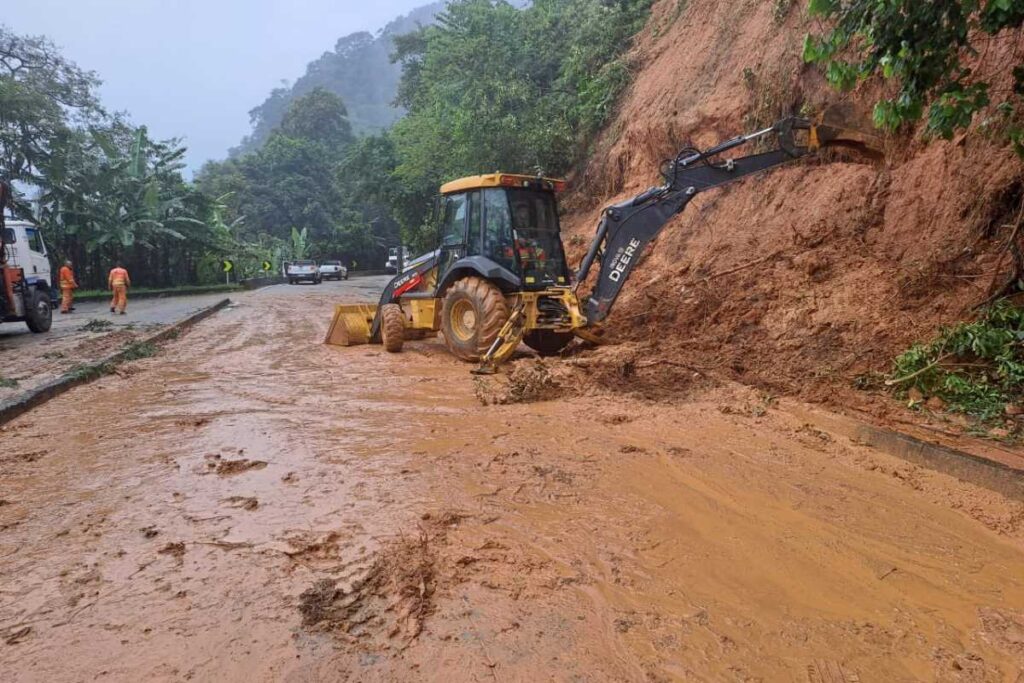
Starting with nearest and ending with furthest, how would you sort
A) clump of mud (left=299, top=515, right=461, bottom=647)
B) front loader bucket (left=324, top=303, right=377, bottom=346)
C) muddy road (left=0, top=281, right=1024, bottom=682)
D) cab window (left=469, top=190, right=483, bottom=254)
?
muddy road (left=0, top=281, right=1024, bottom=682), clump of mud (left=299, top=515, right=461, bottom=647), cab window (left=469, top=190, right=483, bottom=254), front loader bucket (left=324, top=303, right=377, bottom=346)

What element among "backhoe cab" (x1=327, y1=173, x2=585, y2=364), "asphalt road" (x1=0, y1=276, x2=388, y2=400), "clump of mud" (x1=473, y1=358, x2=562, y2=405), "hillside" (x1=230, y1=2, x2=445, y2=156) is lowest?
"asphalt road" (x1=0, y1=276, x2=388, y2=400)

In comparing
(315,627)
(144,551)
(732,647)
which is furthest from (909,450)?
(144,551)

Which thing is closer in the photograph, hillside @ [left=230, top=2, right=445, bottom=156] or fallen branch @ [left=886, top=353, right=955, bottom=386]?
fallen branch @ [left=886, top=353, right=955, bottom=386]

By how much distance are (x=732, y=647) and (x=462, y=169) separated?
1953 cm

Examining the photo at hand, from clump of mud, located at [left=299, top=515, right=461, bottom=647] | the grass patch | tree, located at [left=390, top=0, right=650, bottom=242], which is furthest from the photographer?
tree, located at [left=390, top=0, right=650, bottom=242]

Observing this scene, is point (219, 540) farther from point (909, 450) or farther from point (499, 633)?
point (909, 450)

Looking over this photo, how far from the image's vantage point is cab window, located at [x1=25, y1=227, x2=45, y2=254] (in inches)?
601

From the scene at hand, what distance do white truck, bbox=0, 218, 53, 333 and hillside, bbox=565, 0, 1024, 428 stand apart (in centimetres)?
1104

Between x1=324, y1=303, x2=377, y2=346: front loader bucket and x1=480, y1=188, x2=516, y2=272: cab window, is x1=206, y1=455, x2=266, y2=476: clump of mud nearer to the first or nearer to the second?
x1=480, y1=188, x2=516, y2=272: cab window

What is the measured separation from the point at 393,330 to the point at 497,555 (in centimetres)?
768

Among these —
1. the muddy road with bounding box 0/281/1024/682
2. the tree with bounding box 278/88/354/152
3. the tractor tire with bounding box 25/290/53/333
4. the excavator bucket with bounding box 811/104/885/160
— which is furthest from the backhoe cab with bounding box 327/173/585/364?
the tree with bounding box 278/88/354/152

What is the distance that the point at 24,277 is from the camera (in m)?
13.2

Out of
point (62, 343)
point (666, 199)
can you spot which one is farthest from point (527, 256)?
point (62, 343)

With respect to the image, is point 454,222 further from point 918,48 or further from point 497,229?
point 918,48
